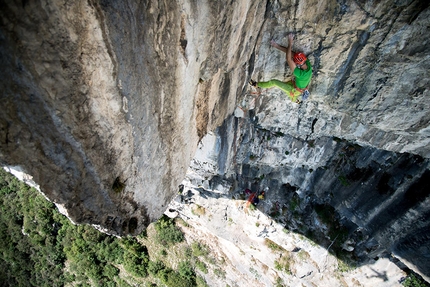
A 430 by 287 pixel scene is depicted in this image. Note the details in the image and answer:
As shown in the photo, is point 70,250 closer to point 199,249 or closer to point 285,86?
point 199,249

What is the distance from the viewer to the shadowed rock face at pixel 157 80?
7.01 ft

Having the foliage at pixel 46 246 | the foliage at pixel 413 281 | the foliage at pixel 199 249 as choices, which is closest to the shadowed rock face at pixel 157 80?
the foliage at pixel 413 281

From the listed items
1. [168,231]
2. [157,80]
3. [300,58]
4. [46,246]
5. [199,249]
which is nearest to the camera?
[157,80]

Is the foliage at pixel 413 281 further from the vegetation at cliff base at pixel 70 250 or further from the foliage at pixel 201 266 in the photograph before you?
the vegetation at cliff base at pixel 70 250

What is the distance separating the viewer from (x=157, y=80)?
3230mm

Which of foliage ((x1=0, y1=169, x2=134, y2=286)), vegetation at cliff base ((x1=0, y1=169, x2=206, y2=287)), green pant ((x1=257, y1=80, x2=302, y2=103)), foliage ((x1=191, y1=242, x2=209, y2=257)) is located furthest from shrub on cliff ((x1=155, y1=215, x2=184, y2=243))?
green pant ((x1=257, y1=80, x2=302, y2=103))

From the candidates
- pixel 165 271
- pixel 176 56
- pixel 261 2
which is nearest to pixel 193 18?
pixel 176 56

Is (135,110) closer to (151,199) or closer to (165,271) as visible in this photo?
(151,199)

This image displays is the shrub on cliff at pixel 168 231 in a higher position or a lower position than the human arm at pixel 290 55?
lower

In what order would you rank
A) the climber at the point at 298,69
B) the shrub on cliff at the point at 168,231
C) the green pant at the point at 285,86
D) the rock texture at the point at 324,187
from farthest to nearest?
the shrub on cliff at the point at 168,231 → the rock texture at the point at 324,187 → the green pant at the point at 285,86 → the climber at the point at 298,69

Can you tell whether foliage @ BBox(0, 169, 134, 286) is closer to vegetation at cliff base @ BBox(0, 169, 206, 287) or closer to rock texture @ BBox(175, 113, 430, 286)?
vegetation at cliff base @ BBox(0, 169, 206, 287)

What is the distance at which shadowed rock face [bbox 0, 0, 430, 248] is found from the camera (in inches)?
84.1

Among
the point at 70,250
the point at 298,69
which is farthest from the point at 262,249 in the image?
the point at 70,250

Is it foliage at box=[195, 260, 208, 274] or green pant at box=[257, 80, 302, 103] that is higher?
green pant at box=[257, 80, 302, 103]
